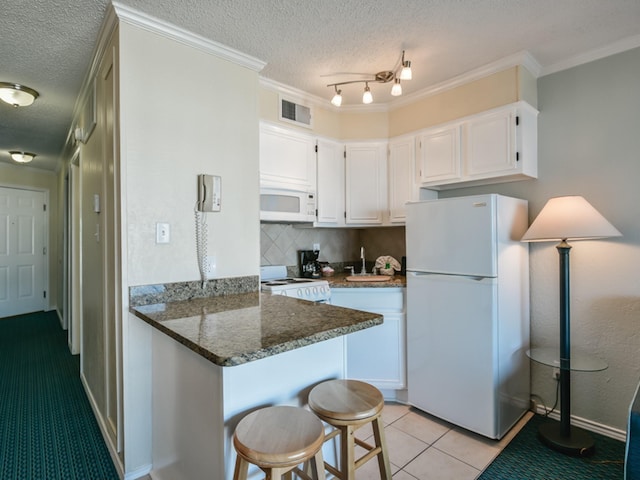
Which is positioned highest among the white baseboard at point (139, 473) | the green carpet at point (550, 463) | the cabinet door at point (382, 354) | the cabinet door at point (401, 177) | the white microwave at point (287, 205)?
the cabinet door at point (401, 177)

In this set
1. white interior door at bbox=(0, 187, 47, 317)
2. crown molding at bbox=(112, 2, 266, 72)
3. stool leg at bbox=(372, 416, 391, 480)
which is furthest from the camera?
white interior door at bbox=(0, 187, 47, 317)

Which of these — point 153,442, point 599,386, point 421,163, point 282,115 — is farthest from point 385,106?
point 153,442

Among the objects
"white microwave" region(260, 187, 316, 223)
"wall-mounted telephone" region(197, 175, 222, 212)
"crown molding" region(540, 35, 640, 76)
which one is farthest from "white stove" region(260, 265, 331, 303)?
"crown molding" region(540, 35, 640, 76)

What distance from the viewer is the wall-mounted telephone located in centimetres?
198

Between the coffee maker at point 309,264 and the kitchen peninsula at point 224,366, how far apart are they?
129cm

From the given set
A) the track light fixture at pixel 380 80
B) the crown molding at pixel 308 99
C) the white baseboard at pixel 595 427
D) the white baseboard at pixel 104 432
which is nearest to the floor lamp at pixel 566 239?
the white baseboard at pixel 595 427

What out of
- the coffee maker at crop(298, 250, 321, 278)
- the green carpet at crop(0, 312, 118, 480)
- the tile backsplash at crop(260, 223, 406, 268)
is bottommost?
the green carpet at crop(0, 312, 118, 480)

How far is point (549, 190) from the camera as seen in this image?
243 cm

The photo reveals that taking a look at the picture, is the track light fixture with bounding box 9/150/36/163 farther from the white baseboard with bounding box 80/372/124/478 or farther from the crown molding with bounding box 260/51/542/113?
the crown molding with bounding box 260/51/542/113

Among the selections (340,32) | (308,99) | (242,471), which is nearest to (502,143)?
(340,32)

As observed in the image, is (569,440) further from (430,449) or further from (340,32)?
(340,32)

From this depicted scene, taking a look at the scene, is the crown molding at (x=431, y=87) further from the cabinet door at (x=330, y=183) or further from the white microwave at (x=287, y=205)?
the white microwave at (x=287, y=205)

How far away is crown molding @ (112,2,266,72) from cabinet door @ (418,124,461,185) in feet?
4.65

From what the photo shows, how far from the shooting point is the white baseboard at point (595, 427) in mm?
2154
